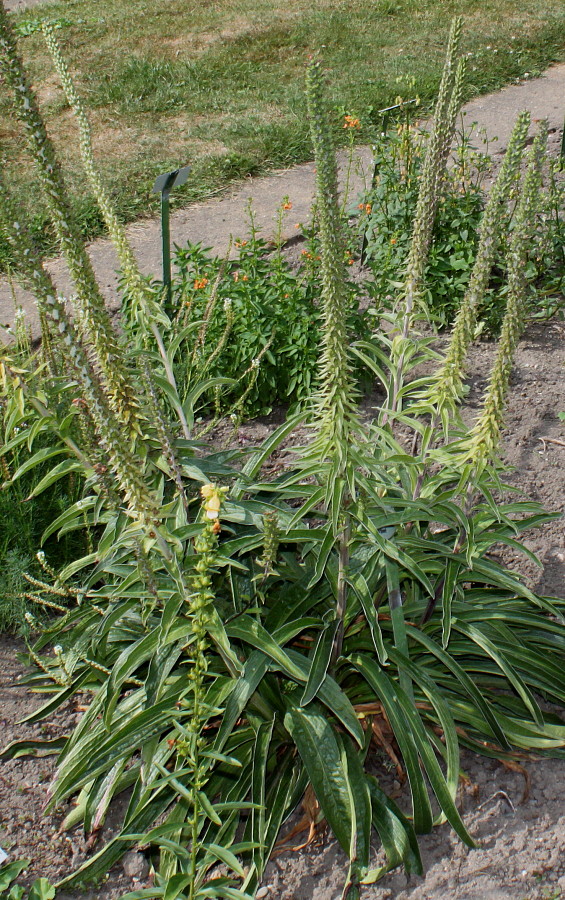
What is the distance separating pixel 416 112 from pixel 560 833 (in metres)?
8.02

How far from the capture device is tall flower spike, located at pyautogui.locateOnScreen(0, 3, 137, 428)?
6.95 feet

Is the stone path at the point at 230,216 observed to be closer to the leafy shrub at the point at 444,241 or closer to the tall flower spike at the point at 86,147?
the leafy shrub at the point at 444,241

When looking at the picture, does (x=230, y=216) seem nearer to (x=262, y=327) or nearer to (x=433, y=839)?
(x=262, y=327)

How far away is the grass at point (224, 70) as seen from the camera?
27.6 ft

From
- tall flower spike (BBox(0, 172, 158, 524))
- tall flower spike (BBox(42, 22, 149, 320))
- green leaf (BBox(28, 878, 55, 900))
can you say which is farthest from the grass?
green leaf (BBox(28, 878, 55, 900))

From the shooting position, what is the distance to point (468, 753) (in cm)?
326

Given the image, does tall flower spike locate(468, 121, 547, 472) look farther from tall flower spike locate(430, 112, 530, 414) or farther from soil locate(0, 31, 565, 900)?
soil locate(0, 31, 565, 900)

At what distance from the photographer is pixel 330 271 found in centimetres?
207

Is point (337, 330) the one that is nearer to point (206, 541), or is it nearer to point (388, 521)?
point (206, 541)

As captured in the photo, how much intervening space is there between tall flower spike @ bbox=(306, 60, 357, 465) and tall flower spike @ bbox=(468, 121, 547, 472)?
47 cm

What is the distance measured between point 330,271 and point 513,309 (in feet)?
2.19

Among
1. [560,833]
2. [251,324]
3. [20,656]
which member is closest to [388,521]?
[560,833]

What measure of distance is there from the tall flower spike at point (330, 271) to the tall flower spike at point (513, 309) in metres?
0.47

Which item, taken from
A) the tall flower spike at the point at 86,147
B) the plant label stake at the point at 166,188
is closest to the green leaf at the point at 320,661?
the tall flower spike at the point at 86,147
